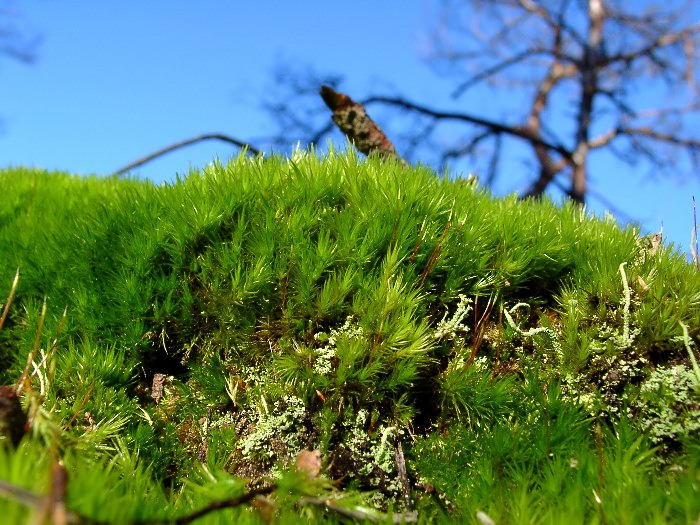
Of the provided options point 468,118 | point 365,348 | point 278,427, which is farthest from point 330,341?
point 468,118

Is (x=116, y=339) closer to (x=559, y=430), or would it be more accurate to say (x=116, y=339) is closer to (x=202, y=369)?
(x=202, y=369)

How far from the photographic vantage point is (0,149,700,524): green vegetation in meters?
1.62

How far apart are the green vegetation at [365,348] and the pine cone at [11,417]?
0.07 m

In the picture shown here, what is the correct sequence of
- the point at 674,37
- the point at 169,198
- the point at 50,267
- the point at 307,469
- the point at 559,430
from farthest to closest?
the point at 674,37, the point at 50,267, the point at 169,198, the point at 559,430, the point at 307,469

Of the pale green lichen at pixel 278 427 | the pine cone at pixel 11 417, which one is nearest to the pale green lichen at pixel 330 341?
the pale green lichen at pixel 278 427

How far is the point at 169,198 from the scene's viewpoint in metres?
2.27

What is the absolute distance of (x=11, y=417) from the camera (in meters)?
1.22

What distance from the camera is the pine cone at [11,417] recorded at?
3.96ft

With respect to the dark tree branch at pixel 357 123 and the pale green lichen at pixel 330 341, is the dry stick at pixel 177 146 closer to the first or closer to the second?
the dark tree branch at pixel 357 123

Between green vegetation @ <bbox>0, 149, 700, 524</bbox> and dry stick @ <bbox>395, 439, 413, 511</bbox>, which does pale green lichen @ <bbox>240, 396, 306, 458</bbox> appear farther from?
dry stick @ <bbox>395, 439, 413, 511</bbox>

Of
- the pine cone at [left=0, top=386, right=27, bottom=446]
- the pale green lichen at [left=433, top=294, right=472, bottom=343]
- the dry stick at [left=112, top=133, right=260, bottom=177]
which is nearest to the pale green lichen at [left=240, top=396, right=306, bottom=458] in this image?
the pale green lichen at [left=433, top=294, right=472, bottom=343]

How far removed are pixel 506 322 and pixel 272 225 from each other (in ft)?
3.13

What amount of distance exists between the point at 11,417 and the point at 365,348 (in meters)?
0.98

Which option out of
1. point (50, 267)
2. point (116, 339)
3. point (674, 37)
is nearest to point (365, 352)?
point (116, 339)
